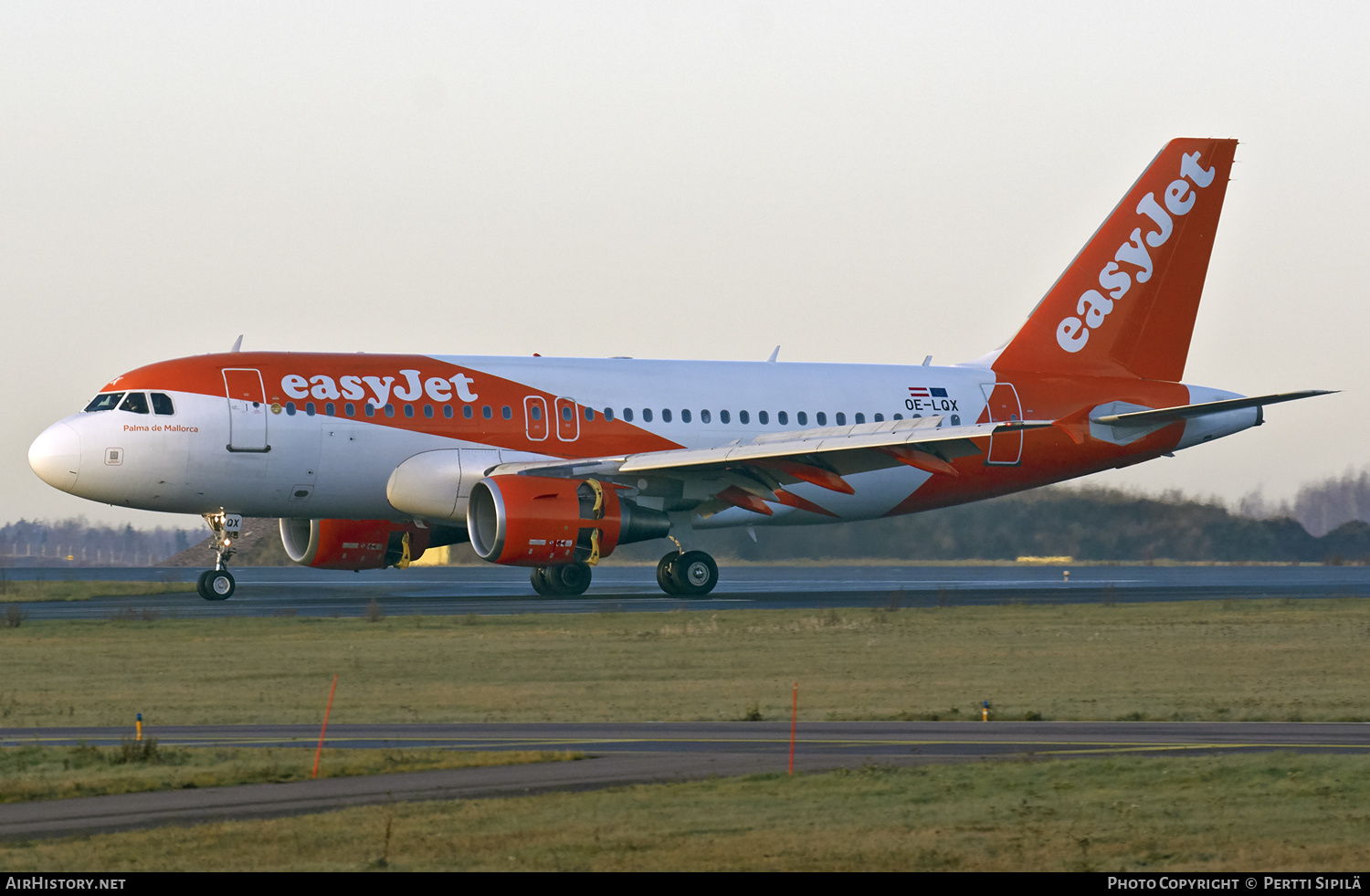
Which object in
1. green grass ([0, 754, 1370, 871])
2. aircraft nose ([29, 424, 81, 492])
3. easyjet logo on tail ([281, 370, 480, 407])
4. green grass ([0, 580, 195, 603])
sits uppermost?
easyjet logo on tail ([281, 370, 480, 407])

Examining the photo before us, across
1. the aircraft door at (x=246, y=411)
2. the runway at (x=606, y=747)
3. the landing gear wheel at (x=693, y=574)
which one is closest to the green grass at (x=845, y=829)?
the runway at (x=606, y=747)

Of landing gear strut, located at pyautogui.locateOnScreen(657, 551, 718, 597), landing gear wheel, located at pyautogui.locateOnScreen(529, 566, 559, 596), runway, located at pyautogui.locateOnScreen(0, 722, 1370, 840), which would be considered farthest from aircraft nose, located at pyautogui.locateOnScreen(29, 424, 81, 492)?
runway, located at pyautogui.locateOnScreen(0, 722, 1370, 840)

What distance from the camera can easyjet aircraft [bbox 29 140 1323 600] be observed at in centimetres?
3556

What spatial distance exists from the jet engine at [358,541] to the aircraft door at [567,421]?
4001 mm

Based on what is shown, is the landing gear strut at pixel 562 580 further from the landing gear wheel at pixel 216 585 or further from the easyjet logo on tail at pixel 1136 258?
the easyjet logo on tail at pixel 1136 258

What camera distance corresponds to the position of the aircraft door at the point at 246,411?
117ft

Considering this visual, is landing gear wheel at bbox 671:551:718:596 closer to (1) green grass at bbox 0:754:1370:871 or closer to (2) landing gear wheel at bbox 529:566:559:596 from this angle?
(2) landing gear wheel at bbox 529:566:559:596

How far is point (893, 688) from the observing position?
22.8 metres

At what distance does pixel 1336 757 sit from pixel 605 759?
6.41m

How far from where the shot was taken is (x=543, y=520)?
1374 inches

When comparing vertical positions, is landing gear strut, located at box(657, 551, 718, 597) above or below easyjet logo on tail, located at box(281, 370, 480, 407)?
below

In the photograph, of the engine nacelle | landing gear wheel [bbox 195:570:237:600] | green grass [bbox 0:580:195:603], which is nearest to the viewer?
the engine nacelle

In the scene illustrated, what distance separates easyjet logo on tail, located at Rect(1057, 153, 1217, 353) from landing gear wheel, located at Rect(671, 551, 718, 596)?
38.2ft
